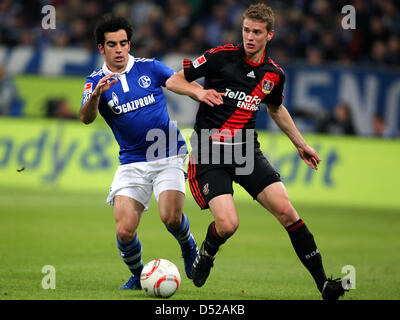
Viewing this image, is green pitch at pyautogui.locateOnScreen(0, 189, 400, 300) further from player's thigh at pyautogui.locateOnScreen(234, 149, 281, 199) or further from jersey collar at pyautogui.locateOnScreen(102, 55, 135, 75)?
jersey collar at pyautogui.locateOnScreen(102, 55, 135, 75)

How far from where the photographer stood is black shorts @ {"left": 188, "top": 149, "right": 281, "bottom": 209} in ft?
22.5

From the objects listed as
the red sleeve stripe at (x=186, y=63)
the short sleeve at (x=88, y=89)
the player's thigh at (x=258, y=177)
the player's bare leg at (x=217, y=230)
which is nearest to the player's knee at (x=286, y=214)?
the player's thigh at (x=258, y=177)

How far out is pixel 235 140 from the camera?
7020 mm

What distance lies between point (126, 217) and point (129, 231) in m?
0.14

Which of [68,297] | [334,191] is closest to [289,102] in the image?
[334,191]

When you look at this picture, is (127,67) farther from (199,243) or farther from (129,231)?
(199,243)

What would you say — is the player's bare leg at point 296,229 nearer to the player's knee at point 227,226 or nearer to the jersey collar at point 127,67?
the player's knee at point 227,226

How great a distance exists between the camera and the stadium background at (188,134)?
888 centimetres

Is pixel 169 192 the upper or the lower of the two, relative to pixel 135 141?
lower

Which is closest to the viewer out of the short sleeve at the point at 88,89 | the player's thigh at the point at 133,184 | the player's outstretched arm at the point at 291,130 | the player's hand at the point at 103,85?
the player's hand at the point at 103,85

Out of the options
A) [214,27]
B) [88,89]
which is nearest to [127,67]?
[88,89]

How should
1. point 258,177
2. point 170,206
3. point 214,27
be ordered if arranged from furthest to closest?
point 214,27 → point 170,206 → point 258,177

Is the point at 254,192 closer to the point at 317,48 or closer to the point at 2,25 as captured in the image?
the point at 317,48

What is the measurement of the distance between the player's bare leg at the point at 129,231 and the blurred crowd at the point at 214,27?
12.0 metres
